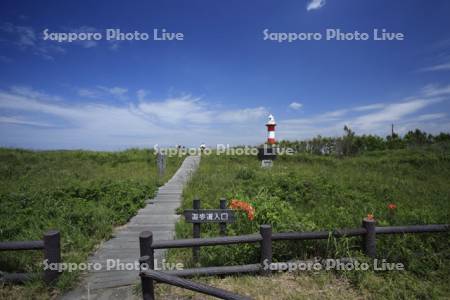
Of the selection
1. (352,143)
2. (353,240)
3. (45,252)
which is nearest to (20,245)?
(45,252)

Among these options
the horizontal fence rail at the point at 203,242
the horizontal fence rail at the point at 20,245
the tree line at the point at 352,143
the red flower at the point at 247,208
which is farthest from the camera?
the tree line at the point at 352,143

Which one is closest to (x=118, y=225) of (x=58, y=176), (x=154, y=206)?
(x=154, y=206)

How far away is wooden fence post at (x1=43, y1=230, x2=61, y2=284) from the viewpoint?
3.84 meters

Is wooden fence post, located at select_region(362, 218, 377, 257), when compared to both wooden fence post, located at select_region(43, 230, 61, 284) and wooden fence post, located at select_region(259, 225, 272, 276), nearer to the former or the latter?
wooden fence post, located at select_region(259, 225, 272, 276)

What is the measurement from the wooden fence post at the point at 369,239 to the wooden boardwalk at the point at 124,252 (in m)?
3.60

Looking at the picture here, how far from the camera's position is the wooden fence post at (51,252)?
3.84 metres

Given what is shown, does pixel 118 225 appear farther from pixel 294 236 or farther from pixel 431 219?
pixel 431 219

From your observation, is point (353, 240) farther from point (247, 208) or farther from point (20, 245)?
point (20, 245)

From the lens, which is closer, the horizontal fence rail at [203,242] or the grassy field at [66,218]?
the horizontal fence rail at [203,242]

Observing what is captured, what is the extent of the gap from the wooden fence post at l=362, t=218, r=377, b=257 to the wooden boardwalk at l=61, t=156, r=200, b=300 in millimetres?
3605

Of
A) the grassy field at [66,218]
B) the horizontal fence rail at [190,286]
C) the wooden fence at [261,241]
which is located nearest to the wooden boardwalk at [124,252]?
the grassy field at [66,218]

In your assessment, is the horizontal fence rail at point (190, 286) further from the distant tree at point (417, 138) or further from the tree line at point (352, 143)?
the distant tree at point (417, 138)

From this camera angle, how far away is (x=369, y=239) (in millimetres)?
4395

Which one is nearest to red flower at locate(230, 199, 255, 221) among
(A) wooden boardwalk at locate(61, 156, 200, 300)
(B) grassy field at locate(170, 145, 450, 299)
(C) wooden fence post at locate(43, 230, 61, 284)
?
(B) grassy field at locate(170, 145, 450, 299)
